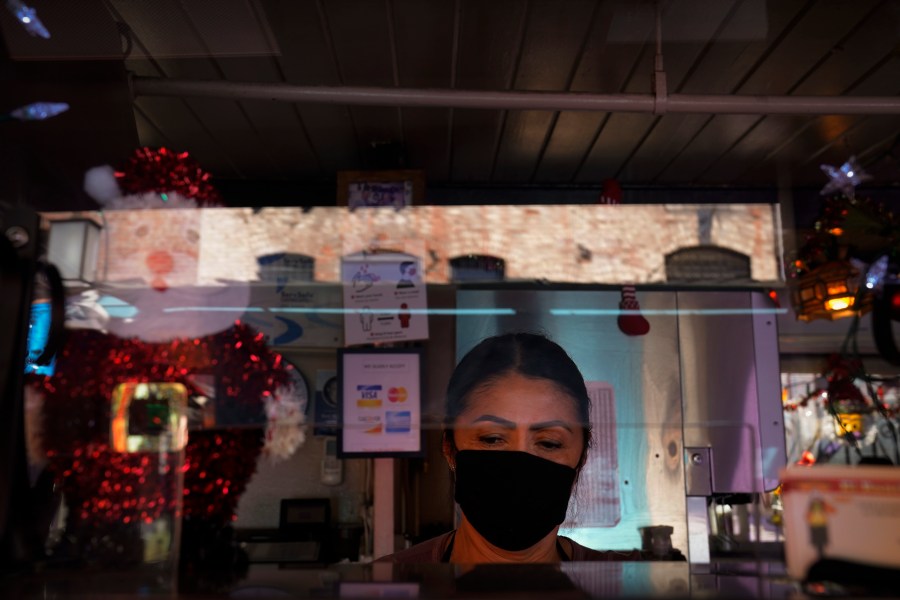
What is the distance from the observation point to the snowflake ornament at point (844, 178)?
2.89 meters

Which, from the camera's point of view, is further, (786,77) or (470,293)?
(470,293)

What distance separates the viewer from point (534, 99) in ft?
7.53

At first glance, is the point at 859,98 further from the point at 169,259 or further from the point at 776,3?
the point at 169,259

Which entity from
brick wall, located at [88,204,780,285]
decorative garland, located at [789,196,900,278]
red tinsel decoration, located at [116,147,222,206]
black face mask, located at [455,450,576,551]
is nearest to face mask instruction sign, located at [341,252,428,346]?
brick wall, located at [88,204,780,285]

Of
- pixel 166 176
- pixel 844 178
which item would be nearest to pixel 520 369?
pixel 166 176

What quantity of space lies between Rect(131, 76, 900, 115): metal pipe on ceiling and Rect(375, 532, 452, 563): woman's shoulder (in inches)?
49.3

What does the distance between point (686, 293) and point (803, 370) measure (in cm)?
50

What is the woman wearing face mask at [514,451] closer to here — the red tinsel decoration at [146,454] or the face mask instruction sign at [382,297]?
the red tinsel decoration at [146,454]

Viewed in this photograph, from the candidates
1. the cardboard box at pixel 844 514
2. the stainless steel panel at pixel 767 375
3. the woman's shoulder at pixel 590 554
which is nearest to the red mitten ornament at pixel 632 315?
the stainless steel panel at pixel 767 375

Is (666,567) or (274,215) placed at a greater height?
(274,215)

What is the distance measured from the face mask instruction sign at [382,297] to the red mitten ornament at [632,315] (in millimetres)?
701

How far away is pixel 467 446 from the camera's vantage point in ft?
5.65

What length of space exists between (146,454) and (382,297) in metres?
1.44

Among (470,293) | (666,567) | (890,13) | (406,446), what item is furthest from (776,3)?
(406,446)
